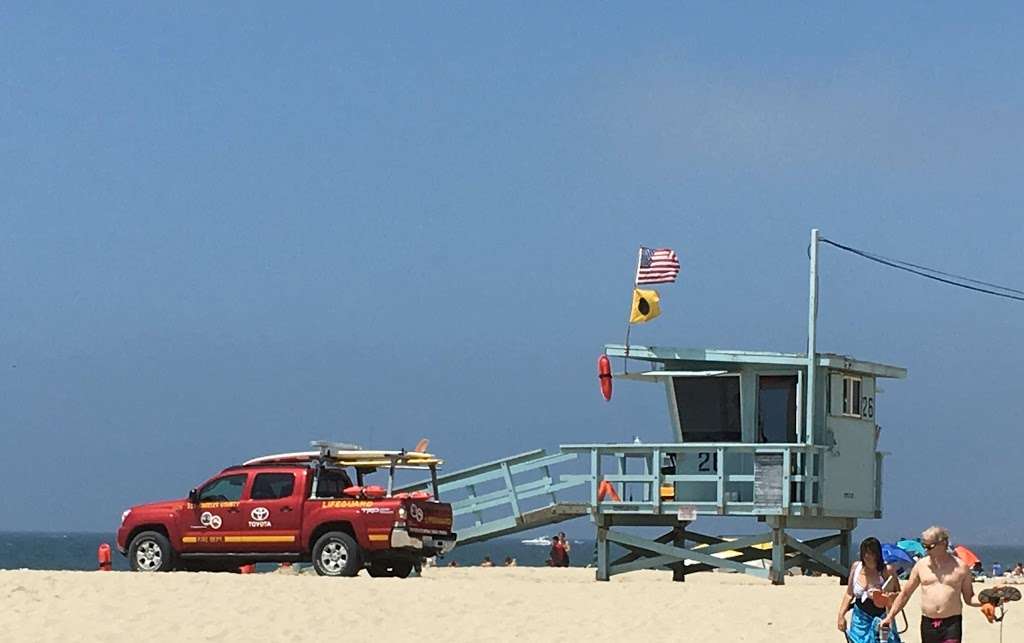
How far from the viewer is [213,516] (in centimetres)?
2698

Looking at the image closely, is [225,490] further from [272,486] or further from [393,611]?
[393,611]

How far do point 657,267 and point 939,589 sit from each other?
15.2m

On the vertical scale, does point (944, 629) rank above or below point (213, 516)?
above

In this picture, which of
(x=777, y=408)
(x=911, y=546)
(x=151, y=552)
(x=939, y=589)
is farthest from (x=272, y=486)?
(x=939, y=589)

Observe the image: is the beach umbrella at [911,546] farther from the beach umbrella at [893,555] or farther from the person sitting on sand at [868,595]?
the person sitting on sand at [868,595]

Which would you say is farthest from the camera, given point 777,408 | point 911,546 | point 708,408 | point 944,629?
point 708,408

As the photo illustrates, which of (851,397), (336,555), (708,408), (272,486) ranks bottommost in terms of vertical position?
(336,555)

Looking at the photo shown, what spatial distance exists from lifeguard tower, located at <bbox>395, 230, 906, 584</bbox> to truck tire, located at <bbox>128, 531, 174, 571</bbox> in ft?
20.0

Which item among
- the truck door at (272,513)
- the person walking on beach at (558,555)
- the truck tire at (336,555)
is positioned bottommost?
the person walking on beach at (558,555)

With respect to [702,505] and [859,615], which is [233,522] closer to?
[702,505]

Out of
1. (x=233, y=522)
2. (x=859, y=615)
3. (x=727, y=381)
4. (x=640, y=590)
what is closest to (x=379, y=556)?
(x=233, y=522)

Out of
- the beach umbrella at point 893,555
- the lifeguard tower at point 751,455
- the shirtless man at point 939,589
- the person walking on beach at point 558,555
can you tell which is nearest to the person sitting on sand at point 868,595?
the shirtless man at point 939,589

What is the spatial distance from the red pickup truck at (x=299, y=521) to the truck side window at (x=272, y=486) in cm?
1

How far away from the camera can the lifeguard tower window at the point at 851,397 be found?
27.9 meters
